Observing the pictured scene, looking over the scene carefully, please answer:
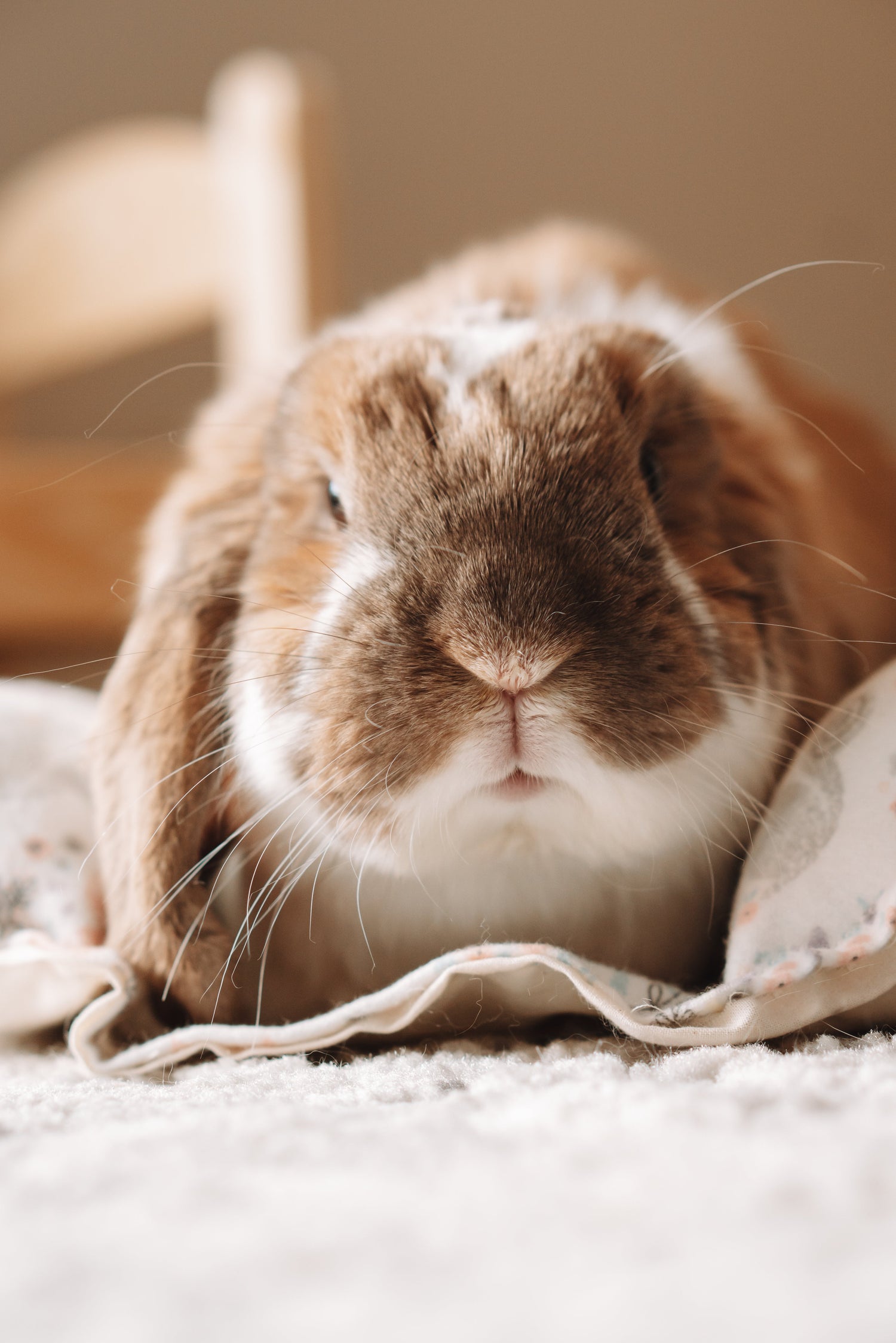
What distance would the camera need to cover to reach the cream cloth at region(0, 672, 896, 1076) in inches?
35.8

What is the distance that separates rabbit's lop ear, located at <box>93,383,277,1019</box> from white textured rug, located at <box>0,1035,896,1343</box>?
28 cm

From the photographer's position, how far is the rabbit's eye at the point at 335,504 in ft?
3.74

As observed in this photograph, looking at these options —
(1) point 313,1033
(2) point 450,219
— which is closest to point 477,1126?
(1) point 313,1033

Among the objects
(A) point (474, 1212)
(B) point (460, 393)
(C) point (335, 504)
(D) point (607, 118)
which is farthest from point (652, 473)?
(D) point (607, 118)

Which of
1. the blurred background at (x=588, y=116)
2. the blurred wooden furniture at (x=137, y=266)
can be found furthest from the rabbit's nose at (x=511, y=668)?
the blurred background at (x=588, y=116)

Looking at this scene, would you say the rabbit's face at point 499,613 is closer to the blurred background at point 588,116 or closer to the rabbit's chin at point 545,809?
the rabbit's chin at point 545,809

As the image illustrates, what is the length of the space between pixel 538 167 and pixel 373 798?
3768 mm

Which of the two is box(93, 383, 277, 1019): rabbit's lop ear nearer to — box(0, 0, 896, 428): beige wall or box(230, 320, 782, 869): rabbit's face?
box(230, 320, 782, 869): rabbit's face

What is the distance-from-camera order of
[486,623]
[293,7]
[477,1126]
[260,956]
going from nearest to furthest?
1. [477,1126]
2. [486,623]
3. [260,956]
4. [293,7]

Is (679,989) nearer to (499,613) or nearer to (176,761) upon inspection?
(499,613)

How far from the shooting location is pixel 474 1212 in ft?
1.85

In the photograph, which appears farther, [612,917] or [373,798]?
[612,917]

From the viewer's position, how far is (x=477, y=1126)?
70 centimetres

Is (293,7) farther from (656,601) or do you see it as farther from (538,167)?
(656,601)
